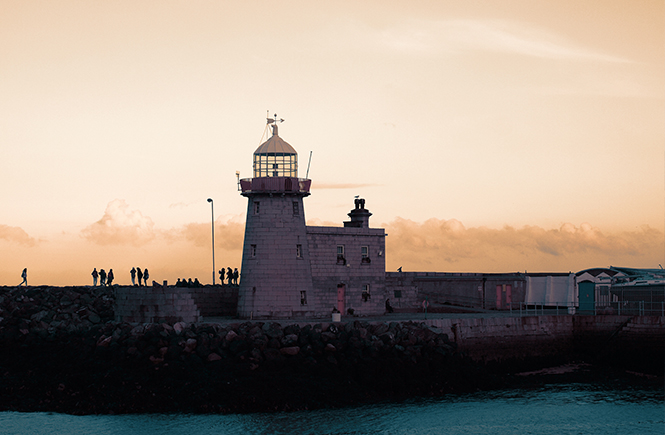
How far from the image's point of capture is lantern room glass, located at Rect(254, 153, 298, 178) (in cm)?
4006

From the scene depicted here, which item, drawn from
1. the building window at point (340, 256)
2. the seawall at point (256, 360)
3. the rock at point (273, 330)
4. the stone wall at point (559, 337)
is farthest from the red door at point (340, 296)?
the rock at point (273, 330)

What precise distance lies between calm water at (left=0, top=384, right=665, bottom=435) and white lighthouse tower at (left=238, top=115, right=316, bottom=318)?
10.2m

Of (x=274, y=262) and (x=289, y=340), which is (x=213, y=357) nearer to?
(x=289, y=340)

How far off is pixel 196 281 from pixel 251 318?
1024cm

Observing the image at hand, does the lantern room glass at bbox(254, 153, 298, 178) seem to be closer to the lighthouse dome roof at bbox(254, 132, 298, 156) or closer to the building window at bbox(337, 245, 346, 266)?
the lighthouse dome roof at bbox(254, 132, 298, 156)

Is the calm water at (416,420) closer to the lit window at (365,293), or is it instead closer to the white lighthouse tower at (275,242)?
the white lighthouse tower at (275,242)

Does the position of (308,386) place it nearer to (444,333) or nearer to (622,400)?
(444,333)

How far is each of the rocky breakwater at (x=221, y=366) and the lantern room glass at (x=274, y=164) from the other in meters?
8.79

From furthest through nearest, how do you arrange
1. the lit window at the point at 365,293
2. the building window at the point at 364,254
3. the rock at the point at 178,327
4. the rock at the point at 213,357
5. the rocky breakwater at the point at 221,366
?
the building window at the point at 364,254
the lit window at the point at 365,293
the rock at the point at 178,327
the rock at the point at 213,357
the rocky breakwater at the point at 221,366

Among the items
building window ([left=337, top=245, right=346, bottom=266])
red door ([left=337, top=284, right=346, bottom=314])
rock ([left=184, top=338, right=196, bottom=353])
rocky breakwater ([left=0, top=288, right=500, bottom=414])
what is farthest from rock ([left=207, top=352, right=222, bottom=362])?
building window ([left=337, top=245, right=346, bottom=266])

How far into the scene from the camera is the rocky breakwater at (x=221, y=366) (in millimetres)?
29219

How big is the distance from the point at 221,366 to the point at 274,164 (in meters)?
12.2

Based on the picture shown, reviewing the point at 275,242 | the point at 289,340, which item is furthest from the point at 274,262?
the point at 289,340

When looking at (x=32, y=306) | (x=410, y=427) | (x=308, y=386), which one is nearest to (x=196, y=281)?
(x=32, y=306)
